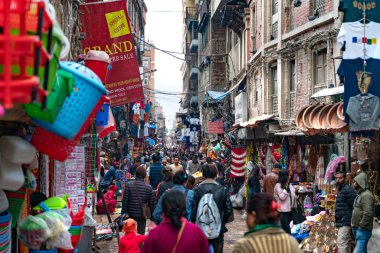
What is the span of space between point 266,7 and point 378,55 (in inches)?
437

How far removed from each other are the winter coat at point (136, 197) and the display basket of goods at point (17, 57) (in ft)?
22.8

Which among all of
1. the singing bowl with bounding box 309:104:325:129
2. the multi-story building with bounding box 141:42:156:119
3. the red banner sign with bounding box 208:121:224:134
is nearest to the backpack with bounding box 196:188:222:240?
the singing bowl with bounding box 309:104:325:129

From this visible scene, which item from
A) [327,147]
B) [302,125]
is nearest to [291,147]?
[327,147]

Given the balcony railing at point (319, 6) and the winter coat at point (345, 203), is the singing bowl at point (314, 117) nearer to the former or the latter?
the winter coat at point (345, 203)

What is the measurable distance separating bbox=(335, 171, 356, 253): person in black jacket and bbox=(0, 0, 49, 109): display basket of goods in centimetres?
765

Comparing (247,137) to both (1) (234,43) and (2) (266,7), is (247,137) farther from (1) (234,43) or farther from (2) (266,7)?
(1) (234,43)

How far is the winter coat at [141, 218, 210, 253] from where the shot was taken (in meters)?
5.07

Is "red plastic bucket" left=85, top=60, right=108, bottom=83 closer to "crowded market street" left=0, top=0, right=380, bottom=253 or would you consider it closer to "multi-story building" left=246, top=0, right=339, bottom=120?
→ "crowded market street" left=0, top=0, right=380, bottom=253

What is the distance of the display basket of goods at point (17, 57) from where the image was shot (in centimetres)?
298

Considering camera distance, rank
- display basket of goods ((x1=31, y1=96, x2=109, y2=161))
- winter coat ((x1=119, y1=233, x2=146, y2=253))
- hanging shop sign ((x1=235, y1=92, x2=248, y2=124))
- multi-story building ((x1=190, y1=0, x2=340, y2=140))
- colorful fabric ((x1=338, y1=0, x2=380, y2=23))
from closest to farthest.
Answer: display basket of goods ((x1=31, y1=96, x2=109, y2=161))
winter coat ((x1=119, y1=233, x2=146, y2=253))
colorful fabric ((x1=338, y1=0, x2=380, y2=23))
multi-story building ((x1=190, y1=0, x2=340, y2=140))
hanging shop sign ((x1=235, y1=92, x2=248, y2=124))

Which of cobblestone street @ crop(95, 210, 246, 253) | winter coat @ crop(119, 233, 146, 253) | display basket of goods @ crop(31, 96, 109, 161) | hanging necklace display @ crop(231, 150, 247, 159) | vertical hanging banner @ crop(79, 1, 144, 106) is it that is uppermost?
vertical hanging banner @ crop(79, 1, 144, 106)

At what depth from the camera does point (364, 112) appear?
30.3 ft

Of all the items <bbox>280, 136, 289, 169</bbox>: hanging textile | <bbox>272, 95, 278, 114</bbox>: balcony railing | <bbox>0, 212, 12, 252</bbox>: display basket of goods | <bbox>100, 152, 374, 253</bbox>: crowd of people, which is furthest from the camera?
<bbox>272, 95, 278, 114</bbox>: balcony railing

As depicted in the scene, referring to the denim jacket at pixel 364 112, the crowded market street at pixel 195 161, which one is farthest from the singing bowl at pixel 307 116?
the denim jacket at pixel 364 112
